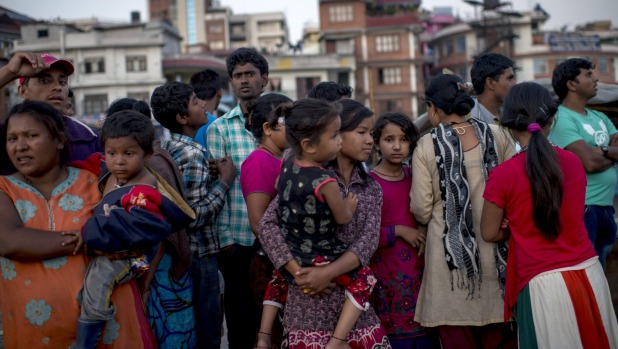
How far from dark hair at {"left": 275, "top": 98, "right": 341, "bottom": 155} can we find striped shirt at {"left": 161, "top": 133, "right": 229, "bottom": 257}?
107 centimetres

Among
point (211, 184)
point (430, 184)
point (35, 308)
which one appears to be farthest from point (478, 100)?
point (35, 308)

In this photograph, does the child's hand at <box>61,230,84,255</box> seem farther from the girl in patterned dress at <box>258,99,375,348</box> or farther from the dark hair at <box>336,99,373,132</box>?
the dark hair at <box>336,99,373,132</box>

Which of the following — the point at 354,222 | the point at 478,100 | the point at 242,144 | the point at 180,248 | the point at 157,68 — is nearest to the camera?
the point at 354,222

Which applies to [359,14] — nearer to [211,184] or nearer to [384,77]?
[384,77]

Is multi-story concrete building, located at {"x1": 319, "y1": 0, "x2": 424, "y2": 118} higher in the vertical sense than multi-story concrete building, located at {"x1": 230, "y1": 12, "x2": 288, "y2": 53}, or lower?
lower

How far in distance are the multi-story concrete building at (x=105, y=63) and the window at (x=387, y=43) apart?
17.0 m

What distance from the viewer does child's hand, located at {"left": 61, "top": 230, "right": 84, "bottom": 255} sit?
3052 millimetres

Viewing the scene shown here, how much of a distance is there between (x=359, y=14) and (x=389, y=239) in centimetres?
4775

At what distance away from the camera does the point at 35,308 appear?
3.08 metres

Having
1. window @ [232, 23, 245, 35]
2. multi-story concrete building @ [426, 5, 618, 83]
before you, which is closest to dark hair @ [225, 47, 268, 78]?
multi-story concrete building @ [426, 5, 618, 83]

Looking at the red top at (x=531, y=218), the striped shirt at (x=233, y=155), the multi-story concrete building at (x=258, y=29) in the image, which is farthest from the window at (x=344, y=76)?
the red top at (x=531, y=218)

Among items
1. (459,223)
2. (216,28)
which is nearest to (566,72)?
(459,223)

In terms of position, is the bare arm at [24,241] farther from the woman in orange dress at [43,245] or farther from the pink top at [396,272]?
the pink top at [396,272]

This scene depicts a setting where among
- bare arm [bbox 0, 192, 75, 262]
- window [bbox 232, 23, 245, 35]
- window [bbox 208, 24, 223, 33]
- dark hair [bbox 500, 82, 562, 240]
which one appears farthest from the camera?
window [bbox 232, 23, 245, 35]
